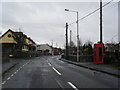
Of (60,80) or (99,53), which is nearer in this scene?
(60,80)

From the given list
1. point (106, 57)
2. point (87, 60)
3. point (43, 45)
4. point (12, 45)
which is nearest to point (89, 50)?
point (87, 60)

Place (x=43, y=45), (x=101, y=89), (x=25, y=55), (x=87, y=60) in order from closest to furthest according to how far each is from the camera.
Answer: (x=101, y=89) < (x=87, y=60) < (x=25, y=55) < (x=43, y=45)

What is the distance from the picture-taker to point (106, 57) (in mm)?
24812

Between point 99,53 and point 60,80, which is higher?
point 99,53

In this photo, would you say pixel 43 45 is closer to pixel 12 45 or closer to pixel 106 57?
pixel 12 45

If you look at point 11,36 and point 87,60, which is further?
point 11,36

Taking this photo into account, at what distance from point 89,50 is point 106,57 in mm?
17951

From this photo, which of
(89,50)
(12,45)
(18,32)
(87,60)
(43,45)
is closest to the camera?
(87,60)

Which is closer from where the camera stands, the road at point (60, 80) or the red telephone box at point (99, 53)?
the road at point (60, 80)

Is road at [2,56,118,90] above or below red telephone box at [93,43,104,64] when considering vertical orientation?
below

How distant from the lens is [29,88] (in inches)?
346

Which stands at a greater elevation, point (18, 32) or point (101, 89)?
point (18, 32)

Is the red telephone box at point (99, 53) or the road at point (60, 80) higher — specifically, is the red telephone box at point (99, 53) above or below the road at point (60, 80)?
above

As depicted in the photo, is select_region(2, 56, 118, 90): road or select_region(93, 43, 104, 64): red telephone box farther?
select_region(93, 43, 104, 64): red telephone box
